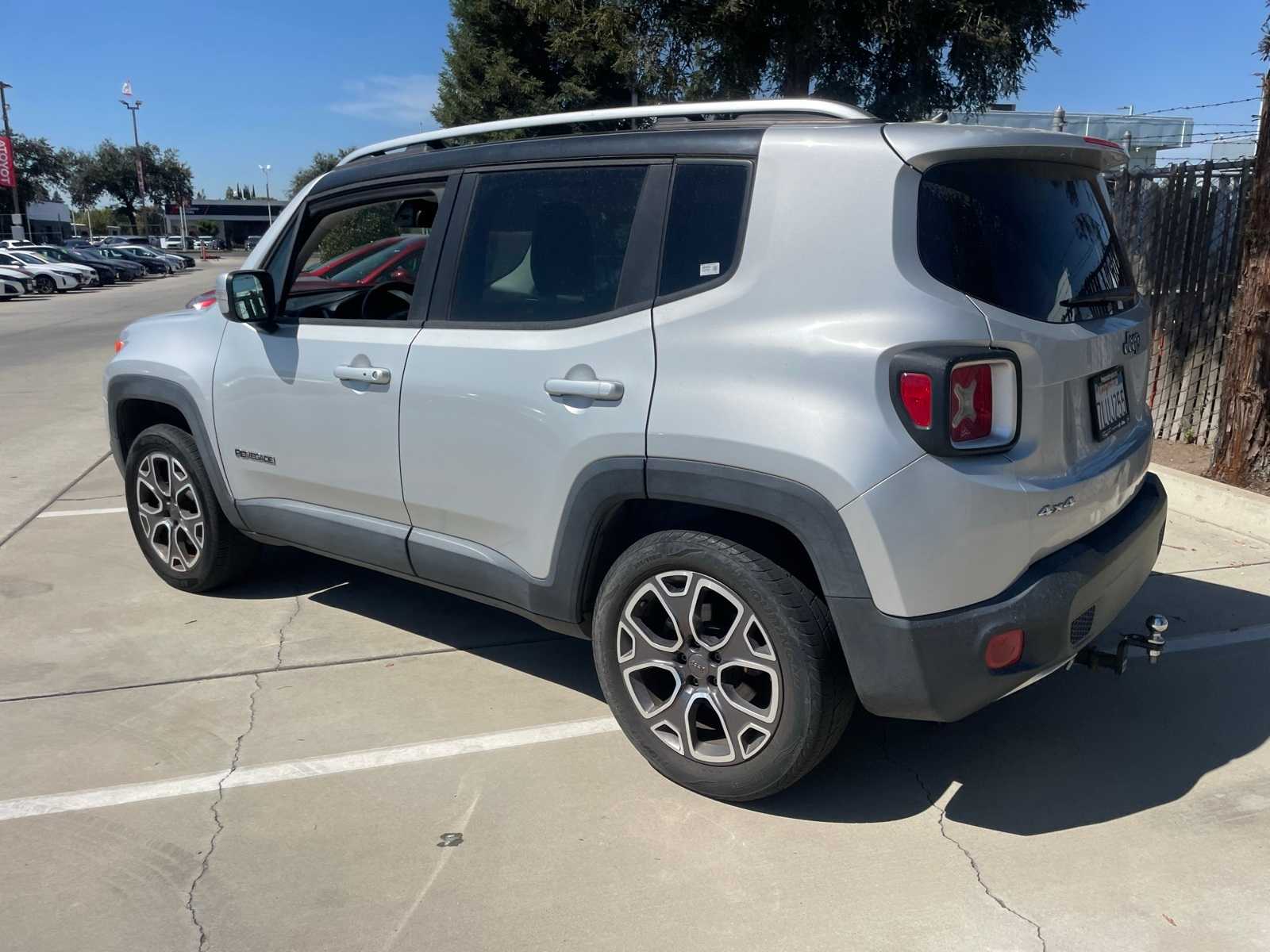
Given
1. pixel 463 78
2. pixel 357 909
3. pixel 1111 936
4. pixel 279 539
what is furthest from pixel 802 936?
pixel 463 78

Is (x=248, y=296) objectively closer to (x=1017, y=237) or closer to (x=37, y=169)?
(x=1017, y=237)

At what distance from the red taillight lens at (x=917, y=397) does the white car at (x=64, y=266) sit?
37.4 metres

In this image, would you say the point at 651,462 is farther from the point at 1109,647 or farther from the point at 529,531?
the point at 1109,647

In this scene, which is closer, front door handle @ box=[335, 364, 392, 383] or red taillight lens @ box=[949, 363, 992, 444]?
red taillight lens @ box=[949, 363, 992, 444]

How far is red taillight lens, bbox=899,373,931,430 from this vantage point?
8.68 feet

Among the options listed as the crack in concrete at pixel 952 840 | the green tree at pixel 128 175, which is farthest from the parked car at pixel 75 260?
the green tree at pixel 128 175

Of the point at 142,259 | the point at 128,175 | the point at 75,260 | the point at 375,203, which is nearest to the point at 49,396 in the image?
the point at 375,203

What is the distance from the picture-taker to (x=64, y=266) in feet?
115

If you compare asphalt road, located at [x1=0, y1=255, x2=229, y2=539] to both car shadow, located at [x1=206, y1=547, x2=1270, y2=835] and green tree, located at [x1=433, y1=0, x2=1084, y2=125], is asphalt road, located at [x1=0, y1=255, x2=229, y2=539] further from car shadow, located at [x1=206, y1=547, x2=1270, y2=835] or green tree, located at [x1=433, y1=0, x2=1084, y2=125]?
green tree, located at [x1=433, y1=0, x2=1084, y2=125]

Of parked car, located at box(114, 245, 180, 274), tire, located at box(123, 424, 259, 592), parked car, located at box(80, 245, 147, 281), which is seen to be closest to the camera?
tire, located at box(123, 424, 259, 592)

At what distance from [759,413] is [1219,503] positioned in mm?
4421

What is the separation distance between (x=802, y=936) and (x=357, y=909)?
1153mm

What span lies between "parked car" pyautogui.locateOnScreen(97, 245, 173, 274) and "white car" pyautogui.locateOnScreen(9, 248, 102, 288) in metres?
8.14

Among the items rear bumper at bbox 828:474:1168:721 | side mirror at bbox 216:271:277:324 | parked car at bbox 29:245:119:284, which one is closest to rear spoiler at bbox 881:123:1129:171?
rear bumper at bbox 828:474:1168:721
